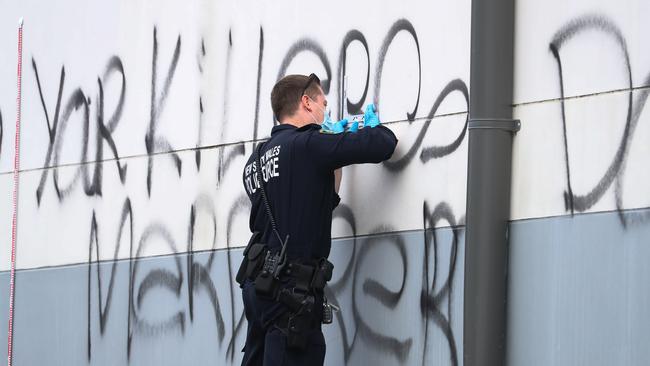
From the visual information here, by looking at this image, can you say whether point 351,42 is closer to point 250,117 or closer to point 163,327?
point 250,117

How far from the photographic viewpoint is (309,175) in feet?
17.6

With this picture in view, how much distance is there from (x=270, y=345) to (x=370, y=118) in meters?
1.06

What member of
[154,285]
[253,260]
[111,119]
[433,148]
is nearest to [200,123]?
[111,119]

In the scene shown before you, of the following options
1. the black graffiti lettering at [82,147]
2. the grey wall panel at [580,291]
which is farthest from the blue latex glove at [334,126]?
the black graffiti lettering at [82,147]

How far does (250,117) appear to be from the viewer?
629cm

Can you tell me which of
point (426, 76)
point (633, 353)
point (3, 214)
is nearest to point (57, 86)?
point (3, 214)

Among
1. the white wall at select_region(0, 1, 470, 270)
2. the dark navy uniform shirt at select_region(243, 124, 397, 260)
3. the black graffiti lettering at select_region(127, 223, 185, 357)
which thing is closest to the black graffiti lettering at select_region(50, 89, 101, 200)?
the white wall at select_region(0, 1, 470, 270)

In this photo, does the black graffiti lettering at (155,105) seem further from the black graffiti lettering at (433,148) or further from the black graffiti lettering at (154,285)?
the black graffiti lettering at (433,148)

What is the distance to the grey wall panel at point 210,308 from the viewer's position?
526cm

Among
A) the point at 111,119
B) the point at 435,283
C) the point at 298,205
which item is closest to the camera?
the point at 435,283

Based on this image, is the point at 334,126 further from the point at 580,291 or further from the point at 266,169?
the point at 580,291

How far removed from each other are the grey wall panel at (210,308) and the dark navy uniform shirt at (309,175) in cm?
36

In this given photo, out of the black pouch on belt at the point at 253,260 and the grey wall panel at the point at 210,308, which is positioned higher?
the black pouch on belt at the point at 253,260

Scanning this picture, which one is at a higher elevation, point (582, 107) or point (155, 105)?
point (155, 105)
